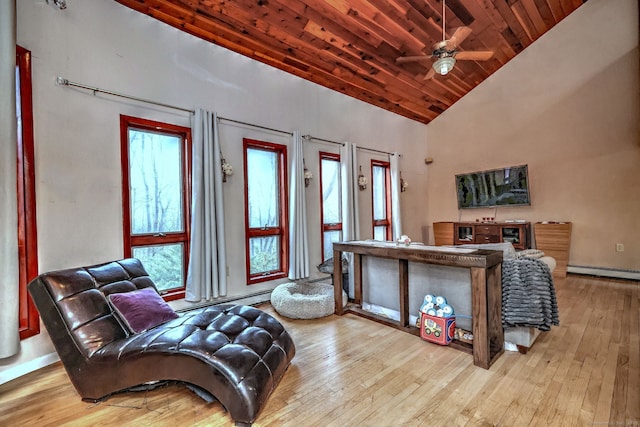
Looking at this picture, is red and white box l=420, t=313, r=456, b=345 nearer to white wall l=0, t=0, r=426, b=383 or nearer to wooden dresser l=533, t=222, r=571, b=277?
white wall l=0, t=0, r=426, b=383

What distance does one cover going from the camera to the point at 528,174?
216 inches

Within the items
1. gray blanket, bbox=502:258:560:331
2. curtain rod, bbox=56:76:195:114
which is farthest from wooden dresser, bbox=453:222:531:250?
curtain rod, bbox=56:76:195:114

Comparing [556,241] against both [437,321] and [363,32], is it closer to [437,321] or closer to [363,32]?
[437,321]

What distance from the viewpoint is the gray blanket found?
2201 millimetres

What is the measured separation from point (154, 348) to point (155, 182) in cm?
205

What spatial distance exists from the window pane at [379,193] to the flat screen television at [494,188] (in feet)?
6.09

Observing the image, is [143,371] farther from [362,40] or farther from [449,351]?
[362,40]

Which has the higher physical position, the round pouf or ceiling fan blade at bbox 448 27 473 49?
ceiling fan blade at bbox 448 27 473 49

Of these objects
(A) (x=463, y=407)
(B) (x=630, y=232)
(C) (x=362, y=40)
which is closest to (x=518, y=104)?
(B) (x=630, y=232)

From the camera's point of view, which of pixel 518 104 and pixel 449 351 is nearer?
pixel 449 351

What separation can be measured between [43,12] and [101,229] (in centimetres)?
195

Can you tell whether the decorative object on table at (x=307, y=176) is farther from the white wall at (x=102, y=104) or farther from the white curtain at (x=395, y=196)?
the white curtain at (x=395, y=196)

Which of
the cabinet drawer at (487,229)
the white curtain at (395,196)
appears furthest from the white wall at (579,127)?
the white curtain at (395,196)

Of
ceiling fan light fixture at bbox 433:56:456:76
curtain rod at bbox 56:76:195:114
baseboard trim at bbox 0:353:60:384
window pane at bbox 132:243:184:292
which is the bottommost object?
baseboard trim at bbox 0:353:60:384
